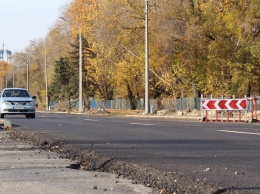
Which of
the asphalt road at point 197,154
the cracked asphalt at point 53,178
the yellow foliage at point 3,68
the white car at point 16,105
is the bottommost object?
the cracked asphalt at point 53,178

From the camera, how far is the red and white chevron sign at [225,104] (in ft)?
107

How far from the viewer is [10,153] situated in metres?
13.4

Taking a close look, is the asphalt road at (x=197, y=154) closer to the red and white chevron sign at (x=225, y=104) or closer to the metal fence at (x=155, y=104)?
the red and white chevron sign at (x=225, y=104)

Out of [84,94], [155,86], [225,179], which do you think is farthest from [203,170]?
[84,94]

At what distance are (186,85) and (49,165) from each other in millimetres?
51162

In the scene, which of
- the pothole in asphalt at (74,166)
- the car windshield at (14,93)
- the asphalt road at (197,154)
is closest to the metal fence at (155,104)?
the car windshield at (14,93)

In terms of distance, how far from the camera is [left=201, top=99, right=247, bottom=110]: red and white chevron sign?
107ft

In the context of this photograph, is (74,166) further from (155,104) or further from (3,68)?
(3,68)

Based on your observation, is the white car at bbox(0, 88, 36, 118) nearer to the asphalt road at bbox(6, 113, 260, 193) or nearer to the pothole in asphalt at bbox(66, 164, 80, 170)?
the asphalt road at bbox(6, 113, 260, 193)

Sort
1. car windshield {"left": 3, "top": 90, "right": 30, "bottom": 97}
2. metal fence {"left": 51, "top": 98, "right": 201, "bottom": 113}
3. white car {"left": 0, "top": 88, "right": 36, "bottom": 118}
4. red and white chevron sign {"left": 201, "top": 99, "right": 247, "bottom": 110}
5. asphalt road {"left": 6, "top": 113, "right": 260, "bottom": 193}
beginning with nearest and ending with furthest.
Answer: asphalt road {"left": 6, "top": 113, "right": 260, "bottom": 193}
red and white chevron sign {"left": 201, "top": 99, "right": 247, "bottom": 110}
white car {"left": 0, "top": 88, "right": 36, "bottom": 118}
car windshield {"left": 3, "top": 90, "right": 30, "bottom": 97}
metal fence {"left": 51, "top": 98, "right": 201, "bottom": 113}

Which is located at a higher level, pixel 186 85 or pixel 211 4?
pixel 211 4

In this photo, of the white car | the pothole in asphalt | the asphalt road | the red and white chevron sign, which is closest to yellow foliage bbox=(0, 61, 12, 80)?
the white car

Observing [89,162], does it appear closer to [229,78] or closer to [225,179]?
[225,179]

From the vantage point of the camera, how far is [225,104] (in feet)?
108
